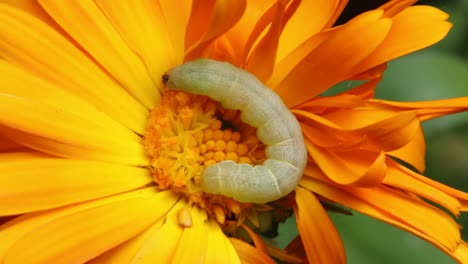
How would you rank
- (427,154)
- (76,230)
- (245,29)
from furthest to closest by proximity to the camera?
(427,154) < (245,29) < (76,230)

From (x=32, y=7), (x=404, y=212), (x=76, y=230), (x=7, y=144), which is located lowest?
(x=404, y=212)

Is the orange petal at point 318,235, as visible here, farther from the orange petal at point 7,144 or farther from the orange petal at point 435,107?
the orange petal at point 7,144

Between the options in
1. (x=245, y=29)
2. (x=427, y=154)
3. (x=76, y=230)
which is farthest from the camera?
(x=427, y=154)

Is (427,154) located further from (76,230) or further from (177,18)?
(76,230)

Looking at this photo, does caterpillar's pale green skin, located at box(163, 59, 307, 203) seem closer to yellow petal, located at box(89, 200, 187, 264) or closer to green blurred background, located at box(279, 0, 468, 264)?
yellow petal, located at box(89, 200, 187, 264)

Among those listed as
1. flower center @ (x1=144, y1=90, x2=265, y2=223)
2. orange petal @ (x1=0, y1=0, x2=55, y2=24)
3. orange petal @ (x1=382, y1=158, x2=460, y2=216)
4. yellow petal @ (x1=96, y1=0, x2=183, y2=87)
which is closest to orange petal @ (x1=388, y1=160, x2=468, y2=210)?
orange petal @ (x1=382, y1=158, x2=460, y2=216)

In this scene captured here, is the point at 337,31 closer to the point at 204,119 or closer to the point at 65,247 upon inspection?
the point at 204,119

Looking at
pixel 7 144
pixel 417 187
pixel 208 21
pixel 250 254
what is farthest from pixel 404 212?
pixel 7 144
